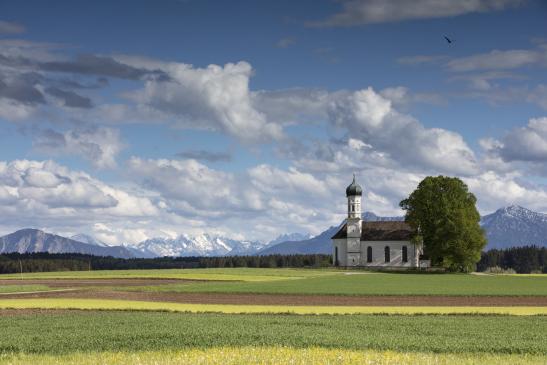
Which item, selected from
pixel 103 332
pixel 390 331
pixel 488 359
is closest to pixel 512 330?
pixel 390 331

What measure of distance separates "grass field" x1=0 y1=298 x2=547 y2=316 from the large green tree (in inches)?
3025

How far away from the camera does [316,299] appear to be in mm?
68000

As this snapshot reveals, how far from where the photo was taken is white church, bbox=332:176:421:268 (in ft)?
533

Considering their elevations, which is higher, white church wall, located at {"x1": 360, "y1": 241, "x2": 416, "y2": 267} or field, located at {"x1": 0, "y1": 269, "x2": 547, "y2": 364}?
white church wall, located at {"x1": 360, "y1": 241, "x2": 416, "y2": 267}

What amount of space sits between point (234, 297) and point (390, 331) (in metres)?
33.6

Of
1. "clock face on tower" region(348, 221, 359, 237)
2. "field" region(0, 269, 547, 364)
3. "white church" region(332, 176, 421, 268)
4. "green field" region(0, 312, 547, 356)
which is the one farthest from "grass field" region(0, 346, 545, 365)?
"clock face on tower" region(348, 221, 359, 237)

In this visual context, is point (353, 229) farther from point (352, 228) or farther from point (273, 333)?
point (273, 333)

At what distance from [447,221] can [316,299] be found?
7338cm

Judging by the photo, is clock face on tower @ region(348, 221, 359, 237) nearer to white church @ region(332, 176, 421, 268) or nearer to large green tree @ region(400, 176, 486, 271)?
white church @ region(332, 176, 421, 268)

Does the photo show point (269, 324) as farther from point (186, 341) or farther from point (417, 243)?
point (417, 243)

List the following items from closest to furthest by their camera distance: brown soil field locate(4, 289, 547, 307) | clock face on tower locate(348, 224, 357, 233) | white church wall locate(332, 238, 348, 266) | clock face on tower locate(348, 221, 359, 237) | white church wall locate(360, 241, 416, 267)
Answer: brown soil field locate(4, 289, 547, 307)
white church wall locate(360, 241, 416, 267)
clock face on tower locate(348, 221, 359, 237)
clock face on tower locate(348, 224, 357, 233)
white church wall locate(332, 238, 348, 266)

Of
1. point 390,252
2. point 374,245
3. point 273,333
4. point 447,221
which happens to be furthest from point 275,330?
point 374,245

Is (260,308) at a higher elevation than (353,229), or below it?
below

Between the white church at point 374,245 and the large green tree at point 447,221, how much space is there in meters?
16.0
